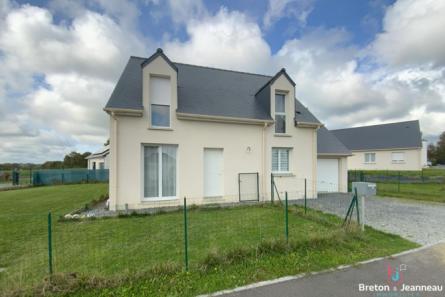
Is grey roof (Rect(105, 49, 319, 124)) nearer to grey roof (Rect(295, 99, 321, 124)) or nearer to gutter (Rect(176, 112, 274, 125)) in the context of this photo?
grey roof (Rect(295, 99, 321, 124))

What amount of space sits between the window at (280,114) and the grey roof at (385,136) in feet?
97.2

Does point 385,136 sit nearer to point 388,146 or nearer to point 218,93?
point 388,146

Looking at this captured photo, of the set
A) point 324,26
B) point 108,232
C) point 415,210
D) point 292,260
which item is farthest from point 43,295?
point 324,26

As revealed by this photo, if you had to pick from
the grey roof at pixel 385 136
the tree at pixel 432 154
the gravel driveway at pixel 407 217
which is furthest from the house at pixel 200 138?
the tree at pixel 432 154

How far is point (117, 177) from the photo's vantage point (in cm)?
954

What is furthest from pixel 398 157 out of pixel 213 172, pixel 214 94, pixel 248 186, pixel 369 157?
pixel 213 172

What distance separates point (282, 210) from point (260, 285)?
5786 mm

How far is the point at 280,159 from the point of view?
12500mm

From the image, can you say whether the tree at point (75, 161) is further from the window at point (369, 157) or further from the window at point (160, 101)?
the window at point (369, 157)

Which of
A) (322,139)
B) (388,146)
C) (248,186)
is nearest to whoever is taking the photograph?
(248,186)

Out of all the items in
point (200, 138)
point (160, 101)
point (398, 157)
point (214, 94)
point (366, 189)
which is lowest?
point (366, 189)

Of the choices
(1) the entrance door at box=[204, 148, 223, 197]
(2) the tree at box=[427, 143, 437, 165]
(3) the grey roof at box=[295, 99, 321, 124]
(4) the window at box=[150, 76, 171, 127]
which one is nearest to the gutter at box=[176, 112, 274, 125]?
(4) the window at box=[150, 76, 171, 127]

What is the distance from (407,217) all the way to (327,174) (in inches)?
254

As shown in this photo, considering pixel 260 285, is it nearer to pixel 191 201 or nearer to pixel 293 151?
pixel 191 201
